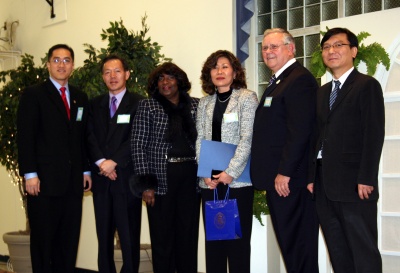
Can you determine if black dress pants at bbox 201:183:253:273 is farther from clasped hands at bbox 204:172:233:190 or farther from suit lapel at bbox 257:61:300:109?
suit lapel at bbox 257:61:300:109

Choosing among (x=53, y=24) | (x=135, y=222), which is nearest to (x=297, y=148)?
(x=135, y=222)

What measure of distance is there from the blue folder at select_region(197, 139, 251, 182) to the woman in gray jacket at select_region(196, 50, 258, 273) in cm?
4

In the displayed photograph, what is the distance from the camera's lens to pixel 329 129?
2.94m

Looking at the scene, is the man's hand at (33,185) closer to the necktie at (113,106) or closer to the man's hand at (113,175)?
the man's hand at (113,175)

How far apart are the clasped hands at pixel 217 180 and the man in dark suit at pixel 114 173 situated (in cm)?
70

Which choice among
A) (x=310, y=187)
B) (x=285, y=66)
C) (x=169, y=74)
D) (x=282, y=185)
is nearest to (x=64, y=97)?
(x=169, y=74)

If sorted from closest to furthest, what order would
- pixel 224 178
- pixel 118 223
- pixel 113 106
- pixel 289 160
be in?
1. pixel 289 160
2. pixel 224 178
3. pixel 118 223
4. pixel 113 106

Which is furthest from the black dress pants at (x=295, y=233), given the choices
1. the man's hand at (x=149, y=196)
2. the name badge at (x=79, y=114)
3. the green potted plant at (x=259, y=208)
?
the name badge at (x=79, y=114)

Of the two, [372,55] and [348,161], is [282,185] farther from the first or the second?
[372,55]

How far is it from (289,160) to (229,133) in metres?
0.48

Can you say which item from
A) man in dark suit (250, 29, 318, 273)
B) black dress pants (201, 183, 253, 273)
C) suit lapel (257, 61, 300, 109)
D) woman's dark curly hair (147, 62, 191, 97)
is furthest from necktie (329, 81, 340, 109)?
woman's dark curly hair (147, 62, 191, 97)

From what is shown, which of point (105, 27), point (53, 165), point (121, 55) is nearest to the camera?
point (53, 165)

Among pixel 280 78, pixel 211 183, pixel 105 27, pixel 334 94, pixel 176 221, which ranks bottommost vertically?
pixel 176 221

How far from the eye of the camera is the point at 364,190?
2.78 meters
